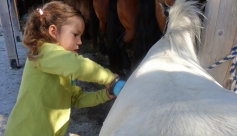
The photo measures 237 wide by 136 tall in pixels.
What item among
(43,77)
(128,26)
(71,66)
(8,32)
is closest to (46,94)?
(43,77)

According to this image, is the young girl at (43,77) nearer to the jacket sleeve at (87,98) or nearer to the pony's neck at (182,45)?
the jacket sleeve at (87,98)

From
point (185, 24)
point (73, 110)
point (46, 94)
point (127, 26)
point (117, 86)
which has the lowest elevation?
point (73, 110)

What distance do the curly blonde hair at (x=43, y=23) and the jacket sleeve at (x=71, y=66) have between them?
121mm

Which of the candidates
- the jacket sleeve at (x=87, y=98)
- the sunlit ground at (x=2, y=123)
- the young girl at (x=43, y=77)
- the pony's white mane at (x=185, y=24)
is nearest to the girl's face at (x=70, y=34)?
the young girl at (x=43, y=77)

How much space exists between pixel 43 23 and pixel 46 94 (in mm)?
352

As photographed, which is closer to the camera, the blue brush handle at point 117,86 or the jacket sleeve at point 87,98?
the blue brush handle at point 117,86

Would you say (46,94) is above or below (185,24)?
below

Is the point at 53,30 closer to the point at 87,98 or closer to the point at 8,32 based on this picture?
the point at 87,98

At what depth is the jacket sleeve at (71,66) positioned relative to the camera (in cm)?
103

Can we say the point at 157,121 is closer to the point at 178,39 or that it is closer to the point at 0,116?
the point at 178,39

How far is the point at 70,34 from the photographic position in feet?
4.10

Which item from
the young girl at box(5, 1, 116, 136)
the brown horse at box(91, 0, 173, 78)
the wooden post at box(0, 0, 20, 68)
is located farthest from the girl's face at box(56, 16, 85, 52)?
the wooden post at box(0, 0, 20, 68)

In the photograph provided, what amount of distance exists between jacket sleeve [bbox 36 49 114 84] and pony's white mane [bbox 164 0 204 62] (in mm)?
339

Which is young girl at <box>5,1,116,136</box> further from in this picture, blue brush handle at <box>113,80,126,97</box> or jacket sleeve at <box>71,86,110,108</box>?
jacket sleeve at <box>71,86,110,108</box>
